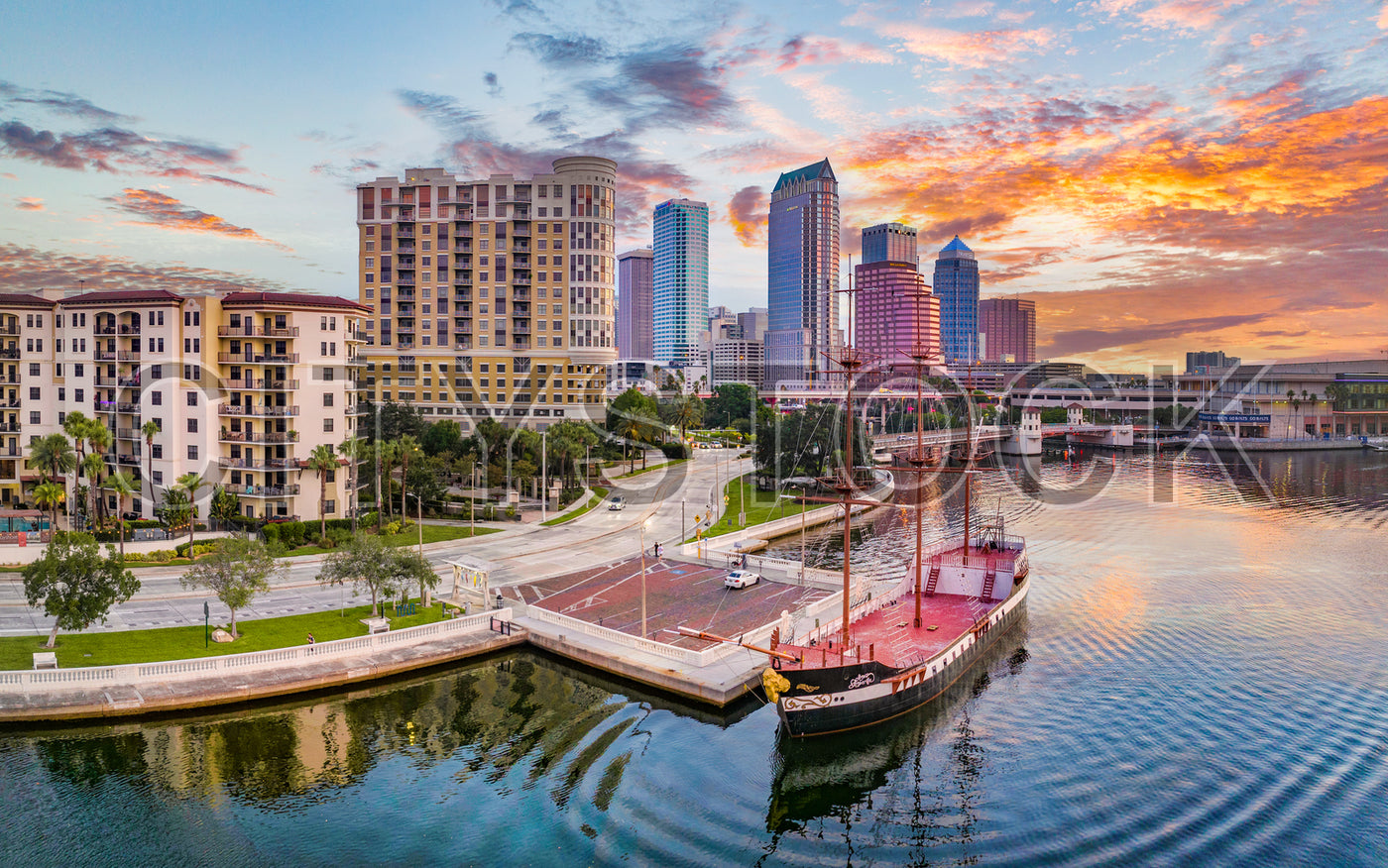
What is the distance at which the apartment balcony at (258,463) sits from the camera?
71.8m

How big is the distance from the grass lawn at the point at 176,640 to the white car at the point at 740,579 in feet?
64.0

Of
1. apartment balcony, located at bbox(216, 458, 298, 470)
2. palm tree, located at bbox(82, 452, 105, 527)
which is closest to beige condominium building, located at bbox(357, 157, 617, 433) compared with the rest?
apartment balcony, located at bbox(216, 458, 298, 470)

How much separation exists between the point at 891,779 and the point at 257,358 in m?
65.7

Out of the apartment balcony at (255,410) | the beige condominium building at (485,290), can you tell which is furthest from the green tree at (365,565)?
the beige condominium building at (485,290)

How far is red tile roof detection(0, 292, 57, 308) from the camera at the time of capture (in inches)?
3049

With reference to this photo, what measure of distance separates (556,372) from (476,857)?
10847cm

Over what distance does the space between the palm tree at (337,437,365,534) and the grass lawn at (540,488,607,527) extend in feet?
58.6

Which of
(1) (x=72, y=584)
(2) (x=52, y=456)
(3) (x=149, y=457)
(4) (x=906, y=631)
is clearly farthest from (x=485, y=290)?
(4) (x=906, y=631)

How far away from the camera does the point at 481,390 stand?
13175 cm

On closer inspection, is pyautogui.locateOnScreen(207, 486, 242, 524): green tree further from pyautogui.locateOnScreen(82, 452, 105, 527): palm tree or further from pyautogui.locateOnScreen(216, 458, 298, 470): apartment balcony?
pyautogui.locateOnScreen(82, 452, 105, 527): palm tree

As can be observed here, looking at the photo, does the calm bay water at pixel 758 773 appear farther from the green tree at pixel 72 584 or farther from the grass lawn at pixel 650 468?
the grass lawn at pixel 650 468

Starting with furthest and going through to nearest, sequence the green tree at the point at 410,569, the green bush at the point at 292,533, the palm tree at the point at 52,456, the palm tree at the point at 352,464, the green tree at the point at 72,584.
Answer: the palm tree at the point at 352,464
the green bush at the point at 292,533
the palm tree at the point at 52,456
the green tree at the point at 410,569
the green tree at the point at 72,584

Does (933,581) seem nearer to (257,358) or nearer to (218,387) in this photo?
(257,358)

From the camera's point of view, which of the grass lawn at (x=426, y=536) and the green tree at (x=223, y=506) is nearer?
the grass lawn at (x=426, y=536)
